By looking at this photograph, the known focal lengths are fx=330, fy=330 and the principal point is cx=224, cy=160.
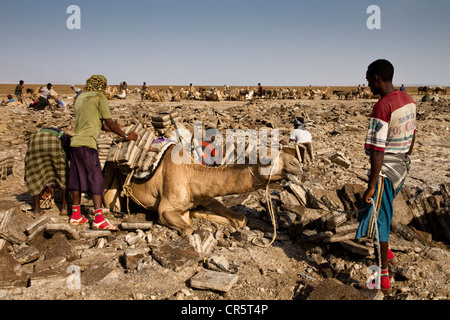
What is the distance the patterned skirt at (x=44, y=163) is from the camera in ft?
19.3

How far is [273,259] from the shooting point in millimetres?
5129

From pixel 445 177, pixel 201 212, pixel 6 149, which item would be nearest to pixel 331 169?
pixel 445 177

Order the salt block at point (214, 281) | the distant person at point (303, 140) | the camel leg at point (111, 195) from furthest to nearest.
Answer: the distant person at point (303, 140) → the camel leg at point (111, 195) → the salt block at point (214, 281)

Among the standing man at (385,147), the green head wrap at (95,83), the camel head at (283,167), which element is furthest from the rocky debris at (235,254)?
the green head wrap at (95,83)

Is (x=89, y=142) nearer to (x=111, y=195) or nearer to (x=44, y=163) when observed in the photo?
(x=44, y=163)

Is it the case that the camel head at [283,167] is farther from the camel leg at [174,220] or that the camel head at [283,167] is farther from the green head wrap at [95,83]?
the green head wrap at [95,83]

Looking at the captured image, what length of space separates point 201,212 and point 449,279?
13.2ft

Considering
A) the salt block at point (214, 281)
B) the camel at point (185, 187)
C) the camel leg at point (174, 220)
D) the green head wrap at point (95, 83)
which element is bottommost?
the salt block at point (214, 281)

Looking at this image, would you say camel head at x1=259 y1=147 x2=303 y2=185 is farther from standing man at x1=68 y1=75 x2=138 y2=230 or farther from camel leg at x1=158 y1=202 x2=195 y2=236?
standing man at x1=68 y1=75 x2=138 y2=230

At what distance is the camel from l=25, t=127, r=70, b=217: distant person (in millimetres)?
875

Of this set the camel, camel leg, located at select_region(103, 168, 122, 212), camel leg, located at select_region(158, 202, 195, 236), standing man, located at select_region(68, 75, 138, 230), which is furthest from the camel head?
camel leg, located at select_region(103, 168, 122, 212)

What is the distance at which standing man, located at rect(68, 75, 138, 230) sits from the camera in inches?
219

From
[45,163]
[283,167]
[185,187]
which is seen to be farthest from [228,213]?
[45,163]

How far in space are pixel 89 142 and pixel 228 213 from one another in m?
2.80
